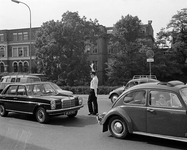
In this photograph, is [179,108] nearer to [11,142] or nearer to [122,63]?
[11,142]

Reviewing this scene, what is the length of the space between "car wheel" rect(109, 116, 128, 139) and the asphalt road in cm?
14

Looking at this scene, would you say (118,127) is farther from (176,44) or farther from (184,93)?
(176,44)

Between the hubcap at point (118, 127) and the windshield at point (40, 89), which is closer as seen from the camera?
the hubcap at point (118, 127)

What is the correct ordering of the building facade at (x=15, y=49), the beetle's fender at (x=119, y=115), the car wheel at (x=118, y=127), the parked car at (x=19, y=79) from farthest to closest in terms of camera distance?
1. the building facade at (x=15, y=49)
2. the parked car at (x=19, y=79)
3. the car wheel at (x=118, y=127)
4. the beetle's fender at (x=119, y=115)

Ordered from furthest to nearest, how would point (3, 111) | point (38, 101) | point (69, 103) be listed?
point (3, 111) → point (69, 103) → point (38, 101)

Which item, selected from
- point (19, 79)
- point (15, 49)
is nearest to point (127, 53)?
point (19, 79)

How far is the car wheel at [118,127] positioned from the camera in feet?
19.8

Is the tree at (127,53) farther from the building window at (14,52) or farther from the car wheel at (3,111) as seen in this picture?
the building window at (14,52)

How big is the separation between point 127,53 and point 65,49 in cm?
1078

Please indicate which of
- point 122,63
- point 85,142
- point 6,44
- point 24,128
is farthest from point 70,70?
point 6,44

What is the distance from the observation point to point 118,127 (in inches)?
242

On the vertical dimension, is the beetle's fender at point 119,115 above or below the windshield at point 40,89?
below

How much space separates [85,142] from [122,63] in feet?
95.1

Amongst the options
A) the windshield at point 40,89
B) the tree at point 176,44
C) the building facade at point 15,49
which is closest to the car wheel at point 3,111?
the windshield at point 40,89
